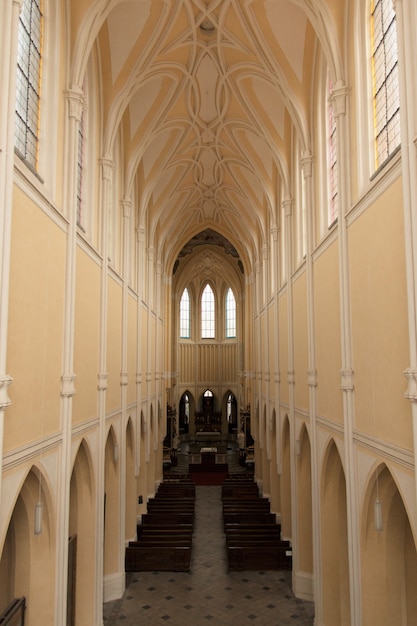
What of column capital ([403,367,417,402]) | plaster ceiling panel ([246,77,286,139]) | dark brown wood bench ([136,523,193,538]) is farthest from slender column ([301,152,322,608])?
A: dark brown wood bench ([136,523,193,538])

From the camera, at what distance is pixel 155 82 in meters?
18.4

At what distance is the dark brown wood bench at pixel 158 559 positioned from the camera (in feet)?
60.9

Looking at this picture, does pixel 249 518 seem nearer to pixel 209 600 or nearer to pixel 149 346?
pixel 209 600

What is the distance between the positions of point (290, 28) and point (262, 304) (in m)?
14.9

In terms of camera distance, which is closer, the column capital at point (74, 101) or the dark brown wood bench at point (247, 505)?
the column capital at point (74, 101)

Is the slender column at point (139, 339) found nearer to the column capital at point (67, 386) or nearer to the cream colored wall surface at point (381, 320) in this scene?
the column capital at point (67, 386)

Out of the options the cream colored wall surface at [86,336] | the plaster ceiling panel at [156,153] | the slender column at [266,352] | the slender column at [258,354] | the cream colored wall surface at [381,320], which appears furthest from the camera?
the slender column at [258,354]

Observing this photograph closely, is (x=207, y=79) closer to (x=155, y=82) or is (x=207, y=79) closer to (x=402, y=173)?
(x=155, y=82)

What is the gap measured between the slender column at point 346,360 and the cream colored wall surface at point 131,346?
993cm

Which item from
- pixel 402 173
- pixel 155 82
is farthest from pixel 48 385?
pixel 155 82

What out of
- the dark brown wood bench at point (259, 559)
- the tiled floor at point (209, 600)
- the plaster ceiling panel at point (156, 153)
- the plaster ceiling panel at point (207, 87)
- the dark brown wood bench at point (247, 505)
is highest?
the plaster ceiling panel at point (207, 87)

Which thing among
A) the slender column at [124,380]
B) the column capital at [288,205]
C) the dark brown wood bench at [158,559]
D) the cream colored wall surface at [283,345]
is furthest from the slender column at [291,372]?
the slender column at [124,380]

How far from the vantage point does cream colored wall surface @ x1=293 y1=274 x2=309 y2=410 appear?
1598 cm

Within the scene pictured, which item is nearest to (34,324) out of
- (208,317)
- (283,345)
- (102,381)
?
(102,381)
